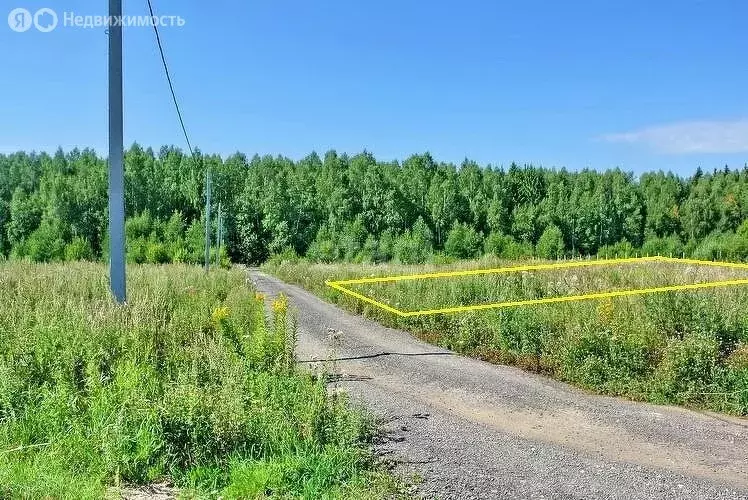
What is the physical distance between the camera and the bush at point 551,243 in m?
76.1

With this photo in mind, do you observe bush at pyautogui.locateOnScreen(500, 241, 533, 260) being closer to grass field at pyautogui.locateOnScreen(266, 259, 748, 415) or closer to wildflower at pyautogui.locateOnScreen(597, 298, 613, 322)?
grass field at pyautogui.locateOnScreen(266, 259, 748, 415)

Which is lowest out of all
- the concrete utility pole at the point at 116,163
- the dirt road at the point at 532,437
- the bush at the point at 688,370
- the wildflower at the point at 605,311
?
the dirt road at the point at 532,437

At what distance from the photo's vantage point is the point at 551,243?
76.6 meters

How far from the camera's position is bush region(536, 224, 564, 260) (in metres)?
76.1

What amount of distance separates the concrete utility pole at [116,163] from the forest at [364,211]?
50.1 metres

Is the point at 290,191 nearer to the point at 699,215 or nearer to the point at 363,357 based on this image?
the point at 699,215

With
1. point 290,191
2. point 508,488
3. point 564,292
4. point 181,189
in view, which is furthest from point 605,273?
point 181,189

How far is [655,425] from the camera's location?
629 cm

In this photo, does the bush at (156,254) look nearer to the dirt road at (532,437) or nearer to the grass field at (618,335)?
the grass field at (618,335)

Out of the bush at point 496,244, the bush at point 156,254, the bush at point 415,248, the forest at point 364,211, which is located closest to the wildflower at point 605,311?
the bush at point 415,248

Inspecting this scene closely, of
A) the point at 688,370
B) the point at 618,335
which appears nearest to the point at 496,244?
the point at 618,335

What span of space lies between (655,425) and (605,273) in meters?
9.20

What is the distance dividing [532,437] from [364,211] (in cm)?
7390

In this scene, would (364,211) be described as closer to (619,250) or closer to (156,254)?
(156,254)
